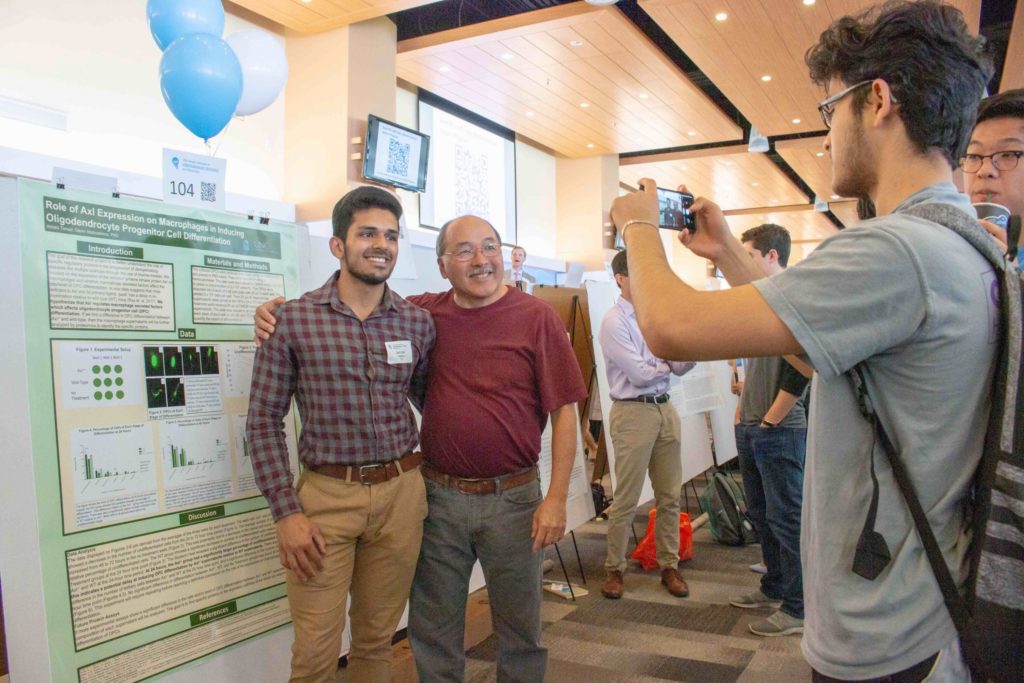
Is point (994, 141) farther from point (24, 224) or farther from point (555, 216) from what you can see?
point (555, 216)

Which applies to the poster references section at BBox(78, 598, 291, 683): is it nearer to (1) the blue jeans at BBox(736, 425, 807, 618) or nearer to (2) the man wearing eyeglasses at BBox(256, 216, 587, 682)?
(2) the man wearing eyeglasses at BBox(256, 216, 587, 682)

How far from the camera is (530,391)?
Result: 2.18 meters

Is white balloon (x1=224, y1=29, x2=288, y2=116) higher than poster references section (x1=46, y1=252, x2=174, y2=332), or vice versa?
white balloon (x1=224, y1=29, x2=288, y2=116)

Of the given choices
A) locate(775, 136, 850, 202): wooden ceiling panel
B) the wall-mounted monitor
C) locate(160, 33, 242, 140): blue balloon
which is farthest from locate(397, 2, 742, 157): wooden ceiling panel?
locate(160, 33, 242, 140): blue balloon

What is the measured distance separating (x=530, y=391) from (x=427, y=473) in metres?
0.40

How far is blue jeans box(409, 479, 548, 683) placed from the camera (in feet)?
6.77

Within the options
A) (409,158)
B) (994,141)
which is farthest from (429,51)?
(994,141)

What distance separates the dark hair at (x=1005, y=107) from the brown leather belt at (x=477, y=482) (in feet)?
4.87

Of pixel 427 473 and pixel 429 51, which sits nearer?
pixel 427 473

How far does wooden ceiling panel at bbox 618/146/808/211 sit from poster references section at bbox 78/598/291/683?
291 inches

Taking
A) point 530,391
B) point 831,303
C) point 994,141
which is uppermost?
point 994,141

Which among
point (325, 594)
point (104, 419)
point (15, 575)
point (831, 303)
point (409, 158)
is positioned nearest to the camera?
point (831, 303)

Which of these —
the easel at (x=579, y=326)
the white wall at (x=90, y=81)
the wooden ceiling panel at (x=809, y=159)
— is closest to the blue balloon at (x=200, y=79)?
the white wall at (x=90, y=81)

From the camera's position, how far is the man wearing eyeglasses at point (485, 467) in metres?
2.07
